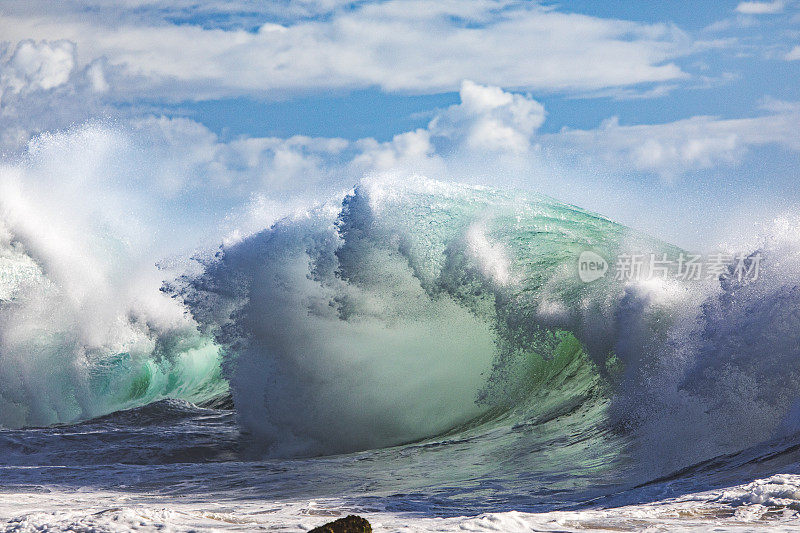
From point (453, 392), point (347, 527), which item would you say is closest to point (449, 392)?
point (453, 392)

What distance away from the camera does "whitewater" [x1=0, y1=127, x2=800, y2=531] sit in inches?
242

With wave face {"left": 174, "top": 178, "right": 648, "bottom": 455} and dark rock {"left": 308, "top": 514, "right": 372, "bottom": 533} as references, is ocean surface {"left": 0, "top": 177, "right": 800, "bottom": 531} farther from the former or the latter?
dark rock {"left": 308, "top": 514, "right": 372, "bottom": 533}

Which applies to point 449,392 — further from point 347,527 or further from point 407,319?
point 347,527

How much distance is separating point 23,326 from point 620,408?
12883 mm

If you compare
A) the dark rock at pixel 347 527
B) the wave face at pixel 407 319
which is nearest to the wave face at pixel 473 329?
the wave face at pixel 407 319

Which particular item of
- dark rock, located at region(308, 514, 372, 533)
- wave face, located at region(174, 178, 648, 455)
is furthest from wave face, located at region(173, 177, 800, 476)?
dark rock, located at region(308, 514, 372, 533)

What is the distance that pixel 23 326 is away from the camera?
661 inches

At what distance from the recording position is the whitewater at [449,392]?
614 cm

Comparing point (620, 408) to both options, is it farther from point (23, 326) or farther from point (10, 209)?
point (10, 209)

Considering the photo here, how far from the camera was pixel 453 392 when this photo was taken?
10836 millimetres

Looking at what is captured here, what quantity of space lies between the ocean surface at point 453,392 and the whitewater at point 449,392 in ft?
0.10

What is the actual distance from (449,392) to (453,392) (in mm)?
53

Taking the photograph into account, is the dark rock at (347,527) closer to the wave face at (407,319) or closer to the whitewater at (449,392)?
the whitewater at (449,392)

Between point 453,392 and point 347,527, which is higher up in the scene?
point 453,392
